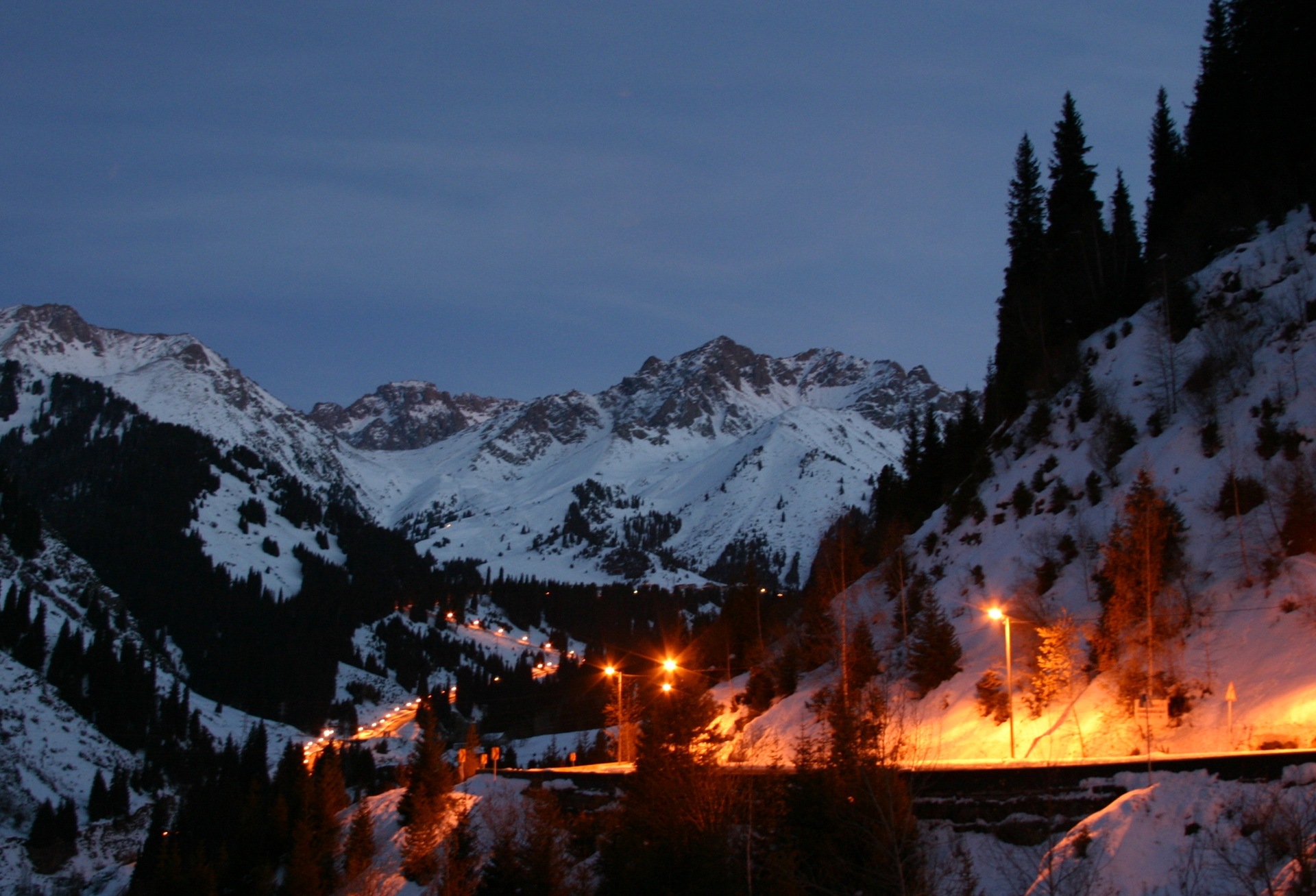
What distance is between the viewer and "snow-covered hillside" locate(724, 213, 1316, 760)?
32.5 m

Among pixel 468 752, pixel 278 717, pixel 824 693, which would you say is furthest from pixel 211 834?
pixel 824 693

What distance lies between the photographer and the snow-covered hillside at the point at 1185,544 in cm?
3250

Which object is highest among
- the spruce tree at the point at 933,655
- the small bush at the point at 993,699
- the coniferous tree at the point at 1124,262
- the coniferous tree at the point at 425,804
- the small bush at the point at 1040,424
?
the coniferous tree at the point at 1124,262

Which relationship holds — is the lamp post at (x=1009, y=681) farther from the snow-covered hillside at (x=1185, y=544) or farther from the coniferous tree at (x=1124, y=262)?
the coniferous tree at (x=1124, y=262)

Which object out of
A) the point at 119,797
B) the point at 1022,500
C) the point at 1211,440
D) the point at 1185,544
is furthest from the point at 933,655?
the point at 119,797

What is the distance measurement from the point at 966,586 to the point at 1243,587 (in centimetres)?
1749

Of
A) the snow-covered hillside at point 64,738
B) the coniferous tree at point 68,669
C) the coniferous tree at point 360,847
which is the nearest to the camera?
the coniferous tree at point 360,847

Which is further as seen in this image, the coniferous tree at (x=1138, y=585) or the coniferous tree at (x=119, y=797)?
the coniferous tree at (x=119, y=797)

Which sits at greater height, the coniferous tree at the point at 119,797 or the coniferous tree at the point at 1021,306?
the coniferous tree at the point at 1021,306

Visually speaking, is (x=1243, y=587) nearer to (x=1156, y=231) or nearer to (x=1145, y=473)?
(x=1145, y=473)

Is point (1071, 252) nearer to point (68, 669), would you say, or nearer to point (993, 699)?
point (993, 699)

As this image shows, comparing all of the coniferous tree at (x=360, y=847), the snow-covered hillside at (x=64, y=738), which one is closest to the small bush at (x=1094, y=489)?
the coniferous tree at (x=360, y=847)

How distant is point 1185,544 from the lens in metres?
38.8

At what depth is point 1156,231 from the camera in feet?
228
